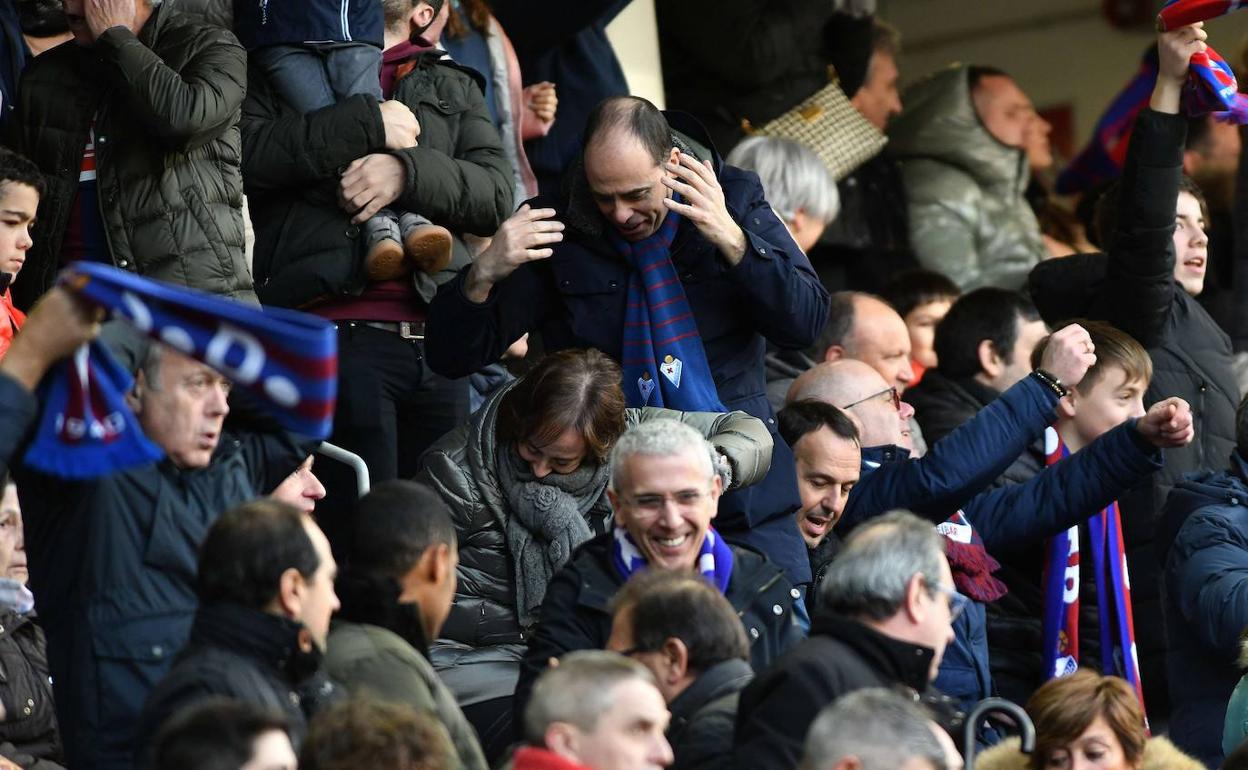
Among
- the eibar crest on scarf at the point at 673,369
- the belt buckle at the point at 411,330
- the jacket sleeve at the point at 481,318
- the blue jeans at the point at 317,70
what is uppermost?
the blue jeans at the point at 317,70

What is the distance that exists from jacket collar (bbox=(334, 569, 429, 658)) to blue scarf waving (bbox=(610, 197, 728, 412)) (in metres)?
1.56

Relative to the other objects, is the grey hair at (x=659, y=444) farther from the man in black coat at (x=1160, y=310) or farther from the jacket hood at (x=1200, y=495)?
the man in black coat at (x=1160, y=310)

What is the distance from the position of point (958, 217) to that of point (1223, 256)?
1.14 metres

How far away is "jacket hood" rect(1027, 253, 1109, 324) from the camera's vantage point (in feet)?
27.3

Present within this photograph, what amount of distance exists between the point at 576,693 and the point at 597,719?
6 centimetres

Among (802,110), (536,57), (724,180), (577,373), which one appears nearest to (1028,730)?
(577,373)

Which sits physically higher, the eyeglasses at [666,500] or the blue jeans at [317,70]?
the blue jeans at [317,70]

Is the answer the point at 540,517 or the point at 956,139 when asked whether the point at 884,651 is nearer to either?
the point at 540,517

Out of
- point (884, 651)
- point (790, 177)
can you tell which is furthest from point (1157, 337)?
point (884, 651)

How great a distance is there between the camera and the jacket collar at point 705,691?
4855mm

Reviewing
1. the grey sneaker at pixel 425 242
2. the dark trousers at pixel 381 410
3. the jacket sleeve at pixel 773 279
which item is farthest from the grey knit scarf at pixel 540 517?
the grey sneaker at pixel 425 242

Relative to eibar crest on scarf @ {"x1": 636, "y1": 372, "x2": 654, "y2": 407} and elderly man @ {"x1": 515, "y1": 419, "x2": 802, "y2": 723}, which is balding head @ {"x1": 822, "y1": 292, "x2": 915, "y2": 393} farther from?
elderly man @ {"x1": 515, "y1": 419, "x2": 802, "y2": 723}

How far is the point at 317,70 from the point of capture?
700 centimetres

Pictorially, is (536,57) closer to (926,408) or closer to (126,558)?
(926,408)
